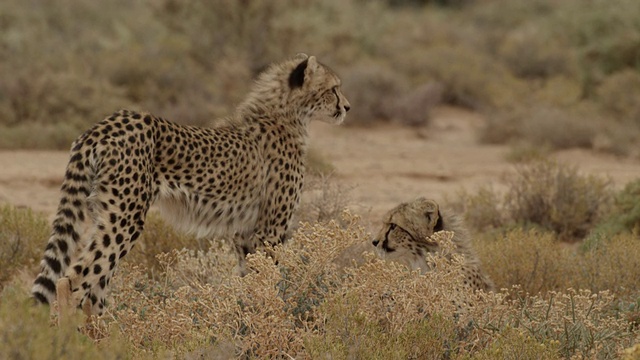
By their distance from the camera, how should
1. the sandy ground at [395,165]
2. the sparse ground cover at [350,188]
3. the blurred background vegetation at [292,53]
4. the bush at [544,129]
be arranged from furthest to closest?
the bush at [544,129] < the blurred background vegetation at [292,53] < the sandy ground at [395,165] < the sparse ground cover at [350,188]

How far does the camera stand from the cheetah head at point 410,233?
6102mm

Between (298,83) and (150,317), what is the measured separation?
86.6 inches

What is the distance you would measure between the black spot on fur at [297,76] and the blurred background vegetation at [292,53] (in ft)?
22.4

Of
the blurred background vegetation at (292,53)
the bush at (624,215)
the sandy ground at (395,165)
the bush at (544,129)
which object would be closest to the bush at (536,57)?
the blurred background vegetation at (292,53)

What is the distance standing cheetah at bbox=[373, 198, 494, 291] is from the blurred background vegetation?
7.59m

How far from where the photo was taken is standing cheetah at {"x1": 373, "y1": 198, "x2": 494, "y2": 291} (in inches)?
240

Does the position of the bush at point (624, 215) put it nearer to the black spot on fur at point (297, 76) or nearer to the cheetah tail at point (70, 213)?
the black spot on fur at point (297, 76)

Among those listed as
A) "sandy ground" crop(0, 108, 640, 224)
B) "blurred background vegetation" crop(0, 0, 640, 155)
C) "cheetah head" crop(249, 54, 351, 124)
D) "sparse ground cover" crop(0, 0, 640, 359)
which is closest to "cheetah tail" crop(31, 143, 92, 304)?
"sparse ground cover" crop(0, 0, 640, 359)

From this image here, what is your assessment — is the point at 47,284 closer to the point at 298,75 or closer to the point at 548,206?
the point at 298,75

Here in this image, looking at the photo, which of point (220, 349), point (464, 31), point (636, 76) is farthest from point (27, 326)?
point (464, 31)

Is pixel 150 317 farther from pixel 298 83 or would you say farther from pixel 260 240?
pixel 298 83

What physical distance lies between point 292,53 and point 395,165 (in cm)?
561

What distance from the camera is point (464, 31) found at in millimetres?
24844

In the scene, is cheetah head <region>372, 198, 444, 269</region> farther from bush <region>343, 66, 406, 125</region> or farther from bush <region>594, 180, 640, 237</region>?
bush <region>343, 66, 406, 125</region>
